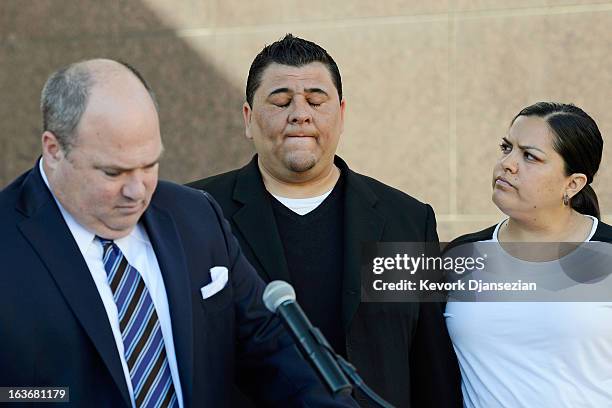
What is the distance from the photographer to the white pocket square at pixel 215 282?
2.48m

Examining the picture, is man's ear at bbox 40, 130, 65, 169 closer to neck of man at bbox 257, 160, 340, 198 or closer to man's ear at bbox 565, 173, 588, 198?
neck of man at bbox 257, 160, 340, 198

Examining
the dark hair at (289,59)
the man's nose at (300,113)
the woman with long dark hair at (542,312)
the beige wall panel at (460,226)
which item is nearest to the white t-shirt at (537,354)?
the woman with long dark hair at (542,312)

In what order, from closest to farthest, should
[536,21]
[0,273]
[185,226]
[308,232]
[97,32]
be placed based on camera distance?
1. [0,273]
2. [185,226]
3. [308,232]
4. [536,21]
5. [97,32]

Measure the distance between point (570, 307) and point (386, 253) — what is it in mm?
676

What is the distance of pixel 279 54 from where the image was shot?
3.59 meters

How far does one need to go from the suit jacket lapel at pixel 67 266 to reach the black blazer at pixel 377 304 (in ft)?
3.67

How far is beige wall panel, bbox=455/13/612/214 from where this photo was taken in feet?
15.8

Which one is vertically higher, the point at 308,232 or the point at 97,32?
the point at 97,32

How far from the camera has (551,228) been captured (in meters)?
3.43

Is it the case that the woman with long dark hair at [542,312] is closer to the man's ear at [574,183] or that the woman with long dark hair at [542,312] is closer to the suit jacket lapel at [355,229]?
the man's ear at [574,183]

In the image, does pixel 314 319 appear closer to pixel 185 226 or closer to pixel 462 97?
pixel 185 226

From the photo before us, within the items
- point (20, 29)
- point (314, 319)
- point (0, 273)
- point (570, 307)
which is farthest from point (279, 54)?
point (20, 29)

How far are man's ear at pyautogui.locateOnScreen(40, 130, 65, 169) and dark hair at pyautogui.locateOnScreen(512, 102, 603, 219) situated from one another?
75.8 inches

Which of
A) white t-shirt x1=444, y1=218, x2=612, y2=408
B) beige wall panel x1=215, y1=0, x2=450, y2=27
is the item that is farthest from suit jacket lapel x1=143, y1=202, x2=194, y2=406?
beige wall panel x1=215, y1=0, x2=450, y2=27
